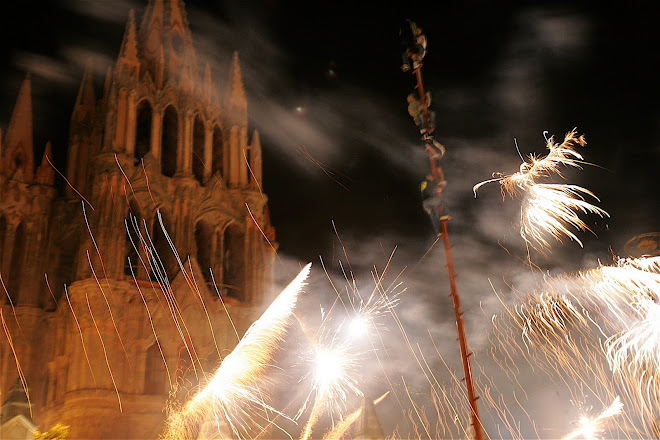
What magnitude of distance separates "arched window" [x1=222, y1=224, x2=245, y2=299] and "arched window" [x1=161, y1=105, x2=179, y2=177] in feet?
14.2

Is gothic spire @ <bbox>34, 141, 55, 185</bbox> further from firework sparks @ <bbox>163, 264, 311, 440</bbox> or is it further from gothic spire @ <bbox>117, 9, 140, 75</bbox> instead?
firework sparks @ <bbox>163, 264, 311, 440</bbox>

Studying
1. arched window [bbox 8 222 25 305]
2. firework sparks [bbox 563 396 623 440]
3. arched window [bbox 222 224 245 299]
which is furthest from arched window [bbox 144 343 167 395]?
firework sparks [bbox 563 396 623 440]

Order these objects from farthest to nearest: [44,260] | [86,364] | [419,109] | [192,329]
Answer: [44,260], [192,329], [86,364], [419,109]

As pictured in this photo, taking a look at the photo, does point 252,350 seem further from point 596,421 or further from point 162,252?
point 162,252

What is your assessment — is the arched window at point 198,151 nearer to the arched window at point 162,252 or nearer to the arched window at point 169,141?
the arched window at point 169,141

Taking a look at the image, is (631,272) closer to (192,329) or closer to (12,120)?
(192,329)

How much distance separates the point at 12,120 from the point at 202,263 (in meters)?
12.8

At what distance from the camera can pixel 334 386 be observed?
17656mm

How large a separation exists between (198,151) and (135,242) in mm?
6624

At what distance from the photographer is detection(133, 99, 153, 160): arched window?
35.8 metres

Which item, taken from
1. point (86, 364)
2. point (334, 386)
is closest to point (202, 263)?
point (86, 364)

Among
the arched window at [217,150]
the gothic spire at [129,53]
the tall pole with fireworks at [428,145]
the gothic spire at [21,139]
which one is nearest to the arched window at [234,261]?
the arched window at [217,150]

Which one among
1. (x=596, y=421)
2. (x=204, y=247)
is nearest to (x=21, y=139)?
(x=204, y=247)

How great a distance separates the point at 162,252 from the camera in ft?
111
